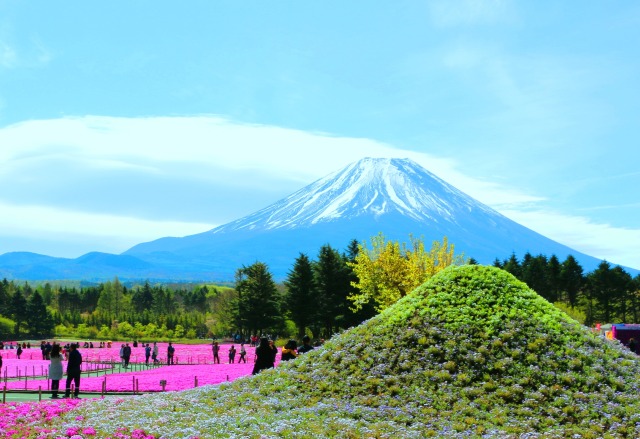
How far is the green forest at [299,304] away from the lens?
257ft

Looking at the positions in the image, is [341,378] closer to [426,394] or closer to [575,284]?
[426,394]

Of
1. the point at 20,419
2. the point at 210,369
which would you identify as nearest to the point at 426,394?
the point at 20,419

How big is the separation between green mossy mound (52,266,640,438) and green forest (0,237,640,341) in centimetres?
2933

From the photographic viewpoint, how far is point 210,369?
148 feet

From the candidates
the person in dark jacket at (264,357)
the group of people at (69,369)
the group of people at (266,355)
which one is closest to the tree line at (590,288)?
the group of people at (266,355)

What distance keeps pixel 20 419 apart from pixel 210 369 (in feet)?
80.1

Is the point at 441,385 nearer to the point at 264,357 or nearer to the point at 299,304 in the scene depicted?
the point at 264,357

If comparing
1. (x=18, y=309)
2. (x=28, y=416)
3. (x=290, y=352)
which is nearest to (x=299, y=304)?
(x=290, y=352)

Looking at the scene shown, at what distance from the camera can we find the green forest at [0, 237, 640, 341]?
78438mm

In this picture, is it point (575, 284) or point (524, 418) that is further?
point (575, 284)

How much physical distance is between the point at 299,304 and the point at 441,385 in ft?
204

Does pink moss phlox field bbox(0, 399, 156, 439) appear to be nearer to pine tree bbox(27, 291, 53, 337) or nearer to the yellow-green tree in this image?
the yellow-green tree

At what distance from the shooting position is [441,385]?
68.6ft

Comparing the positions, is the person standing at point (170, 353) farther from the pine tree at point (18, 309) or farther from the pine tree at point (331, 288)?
the pine tree at point (18, 309)
